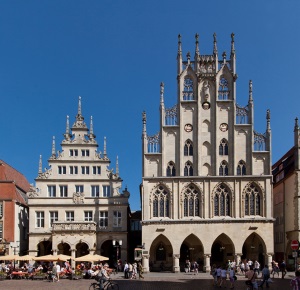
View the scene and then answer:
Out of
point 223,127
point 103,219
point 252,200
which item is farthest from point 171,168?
point 103,219

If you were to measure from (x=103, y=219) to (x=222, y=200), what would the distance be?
14350mm

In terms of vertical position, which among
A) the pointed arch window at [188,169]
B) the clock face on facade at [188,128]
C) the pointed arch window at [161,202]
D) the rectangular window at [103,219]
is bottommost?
the rectangular window at [103,219]

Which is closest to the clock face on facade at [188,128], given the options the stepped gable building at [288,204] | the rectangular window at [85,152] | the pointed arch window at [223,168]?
the pointed arch window at [223,168]

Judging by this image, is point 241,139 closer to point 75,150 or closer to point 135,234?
point 75,150

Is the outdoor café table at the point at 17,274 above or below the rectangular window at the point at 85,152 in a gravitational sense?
below

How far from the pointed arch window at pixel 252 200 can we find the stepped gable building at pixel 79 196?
14.1 m

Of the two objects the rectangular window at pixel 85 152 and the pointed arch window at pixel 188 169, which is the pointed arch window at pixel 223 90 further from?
the rectangular window at pixel 85 152

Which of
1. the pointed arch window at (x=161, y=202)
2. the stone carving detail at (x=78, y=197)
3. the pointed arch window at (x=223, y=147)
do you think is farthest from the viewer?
the stone carving detail at (x=78, y=197)

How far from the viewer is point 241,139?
60844mm

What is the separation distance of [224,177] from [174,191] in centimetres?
562

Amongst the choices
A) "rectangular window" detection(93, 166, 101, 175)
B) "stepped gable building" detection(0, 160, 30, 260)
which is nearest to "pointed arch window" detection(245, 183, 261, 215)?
"rectangular window" detection(93, 166, 101, 175)

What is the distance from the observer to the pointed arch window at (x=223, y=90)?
2440 inches

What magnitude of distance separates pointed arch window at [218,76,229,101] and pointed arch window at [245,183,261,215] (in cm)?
1018

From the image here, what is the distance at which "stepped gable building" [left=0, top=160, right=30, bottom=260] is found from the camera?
207 ft
